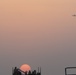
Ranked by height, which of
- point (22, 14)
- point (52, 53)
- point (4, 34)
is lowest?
point (52, 53)

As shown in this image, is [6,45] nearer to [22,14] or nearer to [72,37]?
[22,14]

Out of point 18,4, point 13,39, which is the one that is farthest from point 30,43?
point 18,4

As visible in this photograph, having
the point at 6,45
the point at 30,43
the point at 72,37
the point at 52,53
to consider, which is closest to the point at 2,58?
the point at 6,45

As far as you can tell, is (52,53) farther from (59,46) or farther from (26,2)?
(26,2)

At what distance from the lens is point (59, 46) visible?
5.89 m

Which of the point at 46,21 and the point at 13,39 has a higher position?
the point at 46,21

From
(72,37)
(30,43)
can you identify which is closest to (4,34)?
(30,43)

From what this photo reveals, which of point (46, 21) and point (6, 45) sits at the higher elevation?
point (46, 21)

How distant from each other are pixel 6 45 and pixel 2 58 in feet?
0.94

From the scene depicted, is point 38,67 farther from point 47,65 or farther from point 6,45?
point 6,45

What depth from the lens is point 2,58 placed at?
5.82 m

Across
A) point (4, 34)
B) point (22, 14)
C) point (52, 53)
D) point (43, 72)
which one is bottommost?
point (43, 72)

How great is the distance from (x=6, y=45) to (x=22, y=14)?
2.43 ft

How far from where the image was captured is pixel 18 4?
19.2 ft
